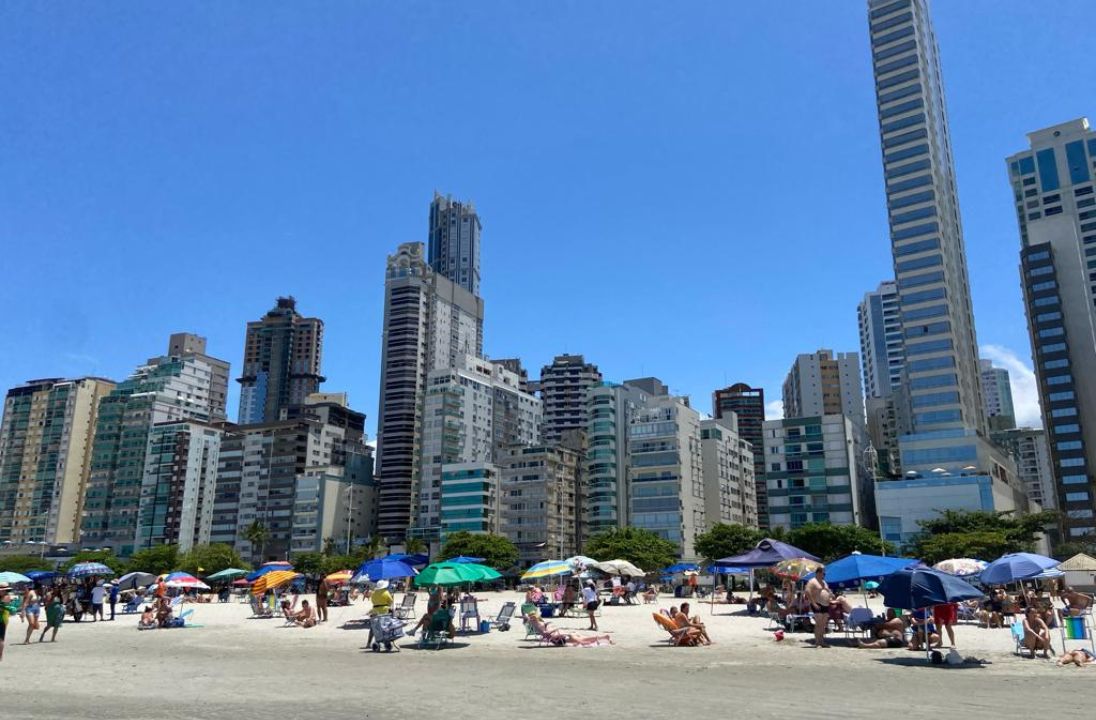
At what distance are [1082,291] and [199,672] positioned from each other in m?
141

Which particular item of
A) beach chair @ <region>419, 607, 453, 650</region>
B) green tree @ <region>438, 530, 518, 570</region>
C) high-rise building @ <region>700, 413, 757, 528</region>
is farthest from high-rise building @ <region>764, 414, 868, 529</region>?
beach chair @ <region>419, 607, 453, 650</region>

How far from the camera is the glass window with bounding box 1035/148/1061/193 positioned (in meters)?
153

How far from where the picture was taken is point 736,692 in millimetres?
13328

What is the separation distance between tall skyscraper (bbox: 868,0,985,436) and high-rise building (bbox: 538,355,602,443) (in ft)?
236

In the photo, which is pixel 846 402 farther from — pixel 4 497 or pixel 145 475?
pixel 4 497

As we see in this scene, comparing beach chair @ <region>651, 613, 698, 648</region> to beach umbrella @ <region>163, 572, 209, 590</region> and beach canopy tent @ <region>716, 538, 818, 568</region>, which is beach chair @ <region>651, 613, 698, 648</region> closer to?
beach canopy tent @ <region>716, 538, 818, 568</region>

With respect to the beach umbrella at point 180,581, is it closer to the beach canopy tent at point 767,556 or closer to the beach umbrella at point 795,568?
the beach canopy tent at point 767,556

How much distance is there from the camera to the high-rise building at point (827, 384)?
6973 inches

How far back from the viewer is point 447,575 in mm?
23125

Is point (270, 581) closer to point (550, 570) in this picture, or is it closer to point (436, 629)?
point (550, 570)

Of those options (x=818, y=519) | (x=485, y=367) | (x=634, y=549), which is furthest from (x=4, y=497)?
(x=818, y=519)

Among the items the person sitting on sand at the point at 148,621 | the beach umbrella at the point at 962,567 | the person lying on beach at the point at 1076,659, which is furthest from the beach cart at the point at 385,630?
the beach umbrella at the point at 962,567

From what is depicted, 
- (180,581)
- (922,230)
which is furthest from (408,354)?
(180,581)

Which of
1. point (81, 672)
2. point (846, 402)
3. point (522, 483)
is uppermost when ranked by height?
point (846, 402)
